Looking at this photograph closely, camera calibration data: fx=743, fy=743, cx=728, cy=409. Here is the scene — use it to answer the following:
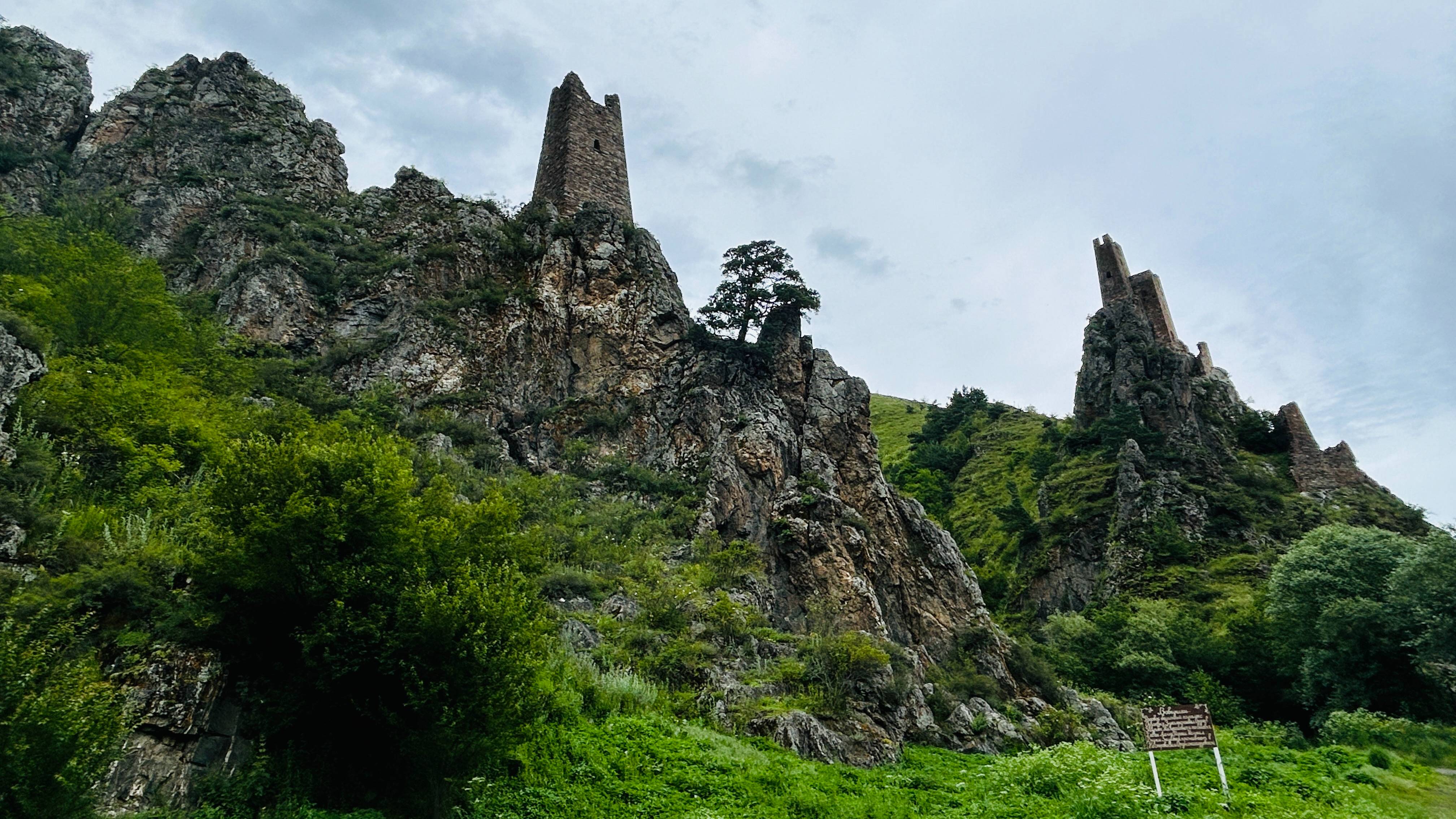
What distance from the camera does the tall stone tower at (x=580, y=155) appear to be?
3862cm

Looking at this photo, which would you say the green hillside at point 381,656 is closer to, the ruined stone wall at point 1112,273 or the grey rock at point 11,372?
the grey rock at point 11,372

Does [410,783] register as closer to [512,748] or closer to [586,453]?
[512,748]

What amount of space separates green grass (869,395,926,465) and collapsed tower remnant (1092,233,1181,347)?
23.2m

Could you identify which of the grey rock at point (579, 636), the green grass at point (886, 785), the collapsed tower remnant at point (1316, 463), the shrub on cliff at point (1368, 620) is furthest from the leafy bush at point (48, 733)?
the collapsed tower remnant at point (1316, 463)

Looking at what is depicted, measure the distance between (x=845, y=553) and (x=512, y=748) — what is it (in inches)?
694

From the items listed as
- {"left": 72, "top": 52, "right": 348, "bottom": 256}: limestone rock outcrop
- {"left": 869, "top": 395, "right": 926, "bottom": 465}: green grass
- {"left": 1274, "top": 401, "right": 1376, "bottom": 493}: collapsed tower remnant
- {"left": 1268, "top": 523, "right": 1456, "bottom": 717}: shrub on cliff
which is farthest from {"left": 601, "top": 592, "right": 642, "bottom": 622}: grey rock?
{"left": 869, "top": 395, "right": 926, "bottom": 465}: green grass

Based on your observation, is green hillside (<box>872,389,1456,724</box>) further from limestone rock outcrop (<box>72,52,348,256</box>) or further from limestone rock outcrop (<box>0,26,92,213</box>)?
limestone rock outcrop (<box>0,26,92,213</box>)

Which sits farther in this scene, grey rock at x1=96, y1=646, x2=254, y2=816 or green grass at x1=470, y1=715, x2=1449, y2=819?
green grass at x1=470, y1=715, x2=1449, y2=819

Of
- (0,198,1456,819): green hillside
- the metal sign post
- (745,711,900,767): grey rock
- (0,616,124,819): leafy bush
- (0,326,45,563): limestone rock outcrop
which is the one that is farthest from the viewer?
(745,711,900,767): grey rock

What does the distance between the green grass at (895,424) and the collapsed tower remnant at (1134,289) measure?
23.2 meters

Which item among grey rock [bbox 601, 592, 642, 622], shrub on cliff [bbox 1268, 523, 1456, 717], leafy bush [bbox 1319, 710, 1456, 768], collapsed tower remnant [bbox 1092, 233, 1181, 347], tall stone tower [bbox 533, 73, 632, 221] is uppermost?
collapsed tower remnant [bbox 1092, 233, 1181, 347]

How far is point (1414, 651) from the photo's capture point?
23.4 meters

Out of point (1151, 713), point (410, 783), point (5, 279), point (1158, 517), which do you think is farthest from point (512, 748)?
point (1158, 517)

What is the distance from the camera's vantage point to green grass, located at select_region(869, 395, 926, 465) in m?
77.2
